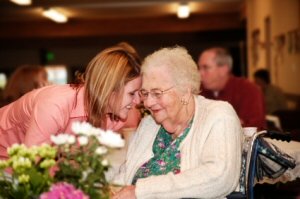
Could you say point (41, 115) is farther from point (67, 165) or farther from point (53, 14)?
point (53, 14)

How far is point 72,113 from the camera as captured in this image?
7.31 feet

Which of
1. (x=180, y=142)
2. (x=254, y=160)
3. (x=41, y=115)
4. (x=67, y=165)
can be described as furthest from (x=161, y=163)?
(x=67, y=165)

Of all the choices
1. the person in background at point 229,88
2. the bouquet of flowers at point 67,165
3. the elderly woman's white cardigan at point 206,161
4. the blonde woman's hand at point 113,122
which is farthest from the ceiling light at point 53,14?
the bouquet of flowers at point 67,165

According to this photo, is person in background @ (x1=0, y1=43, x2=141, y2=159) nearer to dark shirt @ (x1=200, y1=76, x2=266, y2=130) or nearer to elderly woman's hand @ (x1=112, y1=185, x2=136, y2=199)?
elderly woman's hand @ (x1=112, y1=185, x2=136, y2=199)

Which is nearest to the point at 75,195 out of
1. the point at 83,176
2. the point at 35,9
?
the point at 83,176

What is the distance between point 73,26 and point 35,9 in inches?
116

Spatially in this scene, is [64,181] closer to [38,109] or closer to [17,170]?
[17,170]

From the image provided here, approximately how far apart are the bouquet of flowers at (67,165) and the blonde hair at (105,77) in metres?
0.78

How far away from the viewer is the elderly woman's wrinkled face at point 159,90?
2.17 metres

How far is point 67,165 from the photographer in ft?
4.33

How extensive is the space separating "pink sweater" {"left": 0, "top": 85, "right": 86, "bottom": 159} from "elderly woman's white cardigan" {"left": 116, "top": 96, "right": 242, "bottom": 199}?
436mm

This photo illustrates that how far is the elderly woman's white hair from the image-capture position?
7.19ft

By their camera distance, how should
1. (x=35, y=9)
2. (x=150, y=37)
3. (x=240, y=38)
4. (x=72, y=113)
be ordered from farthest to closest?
1. (x=150, y=37)
2. (x=240, y=38)
3. (x=35, y=9)
4. (x=72, y=113)

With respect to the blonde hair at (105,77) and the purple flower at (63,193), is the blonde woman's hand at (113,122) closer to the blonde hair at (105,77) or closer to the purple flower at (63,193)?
the blonde hair at (105,77)
